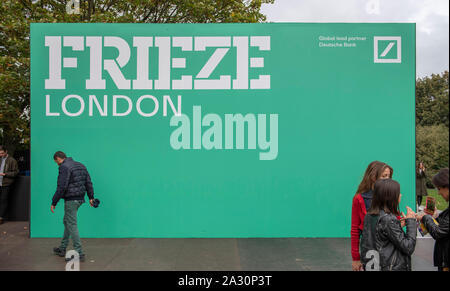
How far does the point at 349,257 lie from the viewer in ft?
18.6

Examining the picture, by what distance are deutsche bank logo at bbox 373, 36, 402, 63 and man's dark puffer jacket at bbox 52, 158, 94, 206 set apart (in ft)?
20.0

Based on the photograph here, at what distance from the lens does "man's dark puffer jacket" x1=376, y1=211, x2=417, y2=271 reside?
2.91 meters

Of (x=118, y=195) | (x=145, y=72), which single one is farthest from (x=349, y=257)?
(x=145, y=72)

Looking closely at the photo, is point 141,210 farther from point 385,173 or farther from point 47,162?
point 385,173

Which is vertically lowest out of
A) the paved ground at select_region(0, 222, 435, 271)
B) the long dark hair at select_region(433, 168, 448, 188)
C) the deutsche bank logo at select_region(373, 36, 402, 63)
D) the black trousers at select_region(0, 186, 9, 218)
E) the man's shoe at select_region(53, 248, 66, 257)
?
the paved ground at select_region(0, 222, 435, 271)

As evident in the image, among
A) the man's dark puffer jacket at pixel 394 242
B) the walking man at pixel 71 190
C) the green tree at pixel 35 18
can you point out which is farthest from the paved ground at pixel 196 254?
the green tree at pixel 35 18

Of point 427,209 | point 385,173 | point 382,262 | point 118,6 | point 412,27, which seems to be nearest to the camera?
point 382,262

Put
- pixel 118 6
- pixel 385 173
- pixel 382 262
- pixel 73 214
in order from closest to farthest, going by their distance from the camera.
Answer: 1. pixel 382 262
2. pixel 385 173
3. pixel 73 214
4. pixel 118 6

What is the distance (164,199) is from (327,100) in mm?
3941

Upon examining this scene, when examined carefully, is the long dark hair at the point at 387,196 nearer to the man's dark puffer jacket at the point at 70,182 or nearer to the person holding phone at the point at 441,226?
the person holding phone at the point at 441,226

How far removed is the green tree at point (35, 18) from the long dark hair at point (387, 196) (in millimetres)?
10071

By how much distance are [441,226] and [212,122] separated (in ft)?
15.2

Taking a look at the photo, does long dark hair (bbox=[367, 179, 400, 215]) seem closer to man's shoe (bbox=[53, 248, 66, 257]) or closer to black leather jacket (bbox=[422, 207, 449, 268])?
black leather jacket (bbox=[422, 207, 449, 268])

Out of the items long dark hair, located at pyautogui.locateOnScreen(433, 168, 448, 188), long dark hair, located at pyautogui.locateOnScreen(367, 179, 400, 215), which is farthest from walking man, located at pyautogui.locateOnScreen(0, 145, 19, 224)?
long dark hair, located at pyautogui.locateOnScreen(433, 168, 448, 188)
